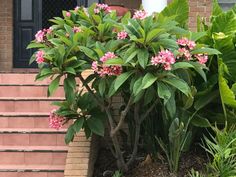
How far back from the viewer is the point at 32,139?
5801mm

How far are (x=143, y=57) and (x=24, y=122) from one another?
250cm

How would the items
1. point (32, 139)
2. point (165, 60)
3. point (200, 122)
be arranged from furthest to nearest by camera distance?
point (32, 139)
point (200, 122)
point (165, 60)

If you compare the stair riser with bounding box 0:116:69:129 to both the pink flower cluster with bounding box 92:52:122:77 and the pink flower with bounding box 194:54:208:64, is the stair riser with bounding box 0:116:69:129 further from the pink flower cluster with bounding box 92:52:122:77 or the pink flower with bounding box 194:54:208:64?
the pink flower with bounding box 194:54:208:64

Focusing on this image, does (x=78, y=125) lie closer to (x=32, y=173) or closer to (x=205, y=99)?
(x=32, y=173)

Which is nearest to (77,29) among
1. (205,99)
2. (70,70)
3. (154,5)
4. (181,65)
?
(70,70)

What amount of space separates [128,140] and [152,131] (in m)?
0.37

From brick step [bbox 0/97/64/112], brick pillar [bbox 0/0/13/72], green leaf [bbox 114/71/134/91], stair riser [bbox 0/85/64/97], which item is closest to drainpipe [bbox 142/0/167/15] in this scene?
stair riser [bbox 0/85/64/97]

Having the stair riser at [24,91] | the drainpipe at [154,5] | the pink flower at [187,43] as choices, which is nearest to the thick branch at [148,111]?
the pink flower at [187,43]

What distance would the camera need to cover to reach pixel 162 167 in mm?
4938

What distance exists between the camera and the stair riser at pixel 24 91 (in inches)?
264

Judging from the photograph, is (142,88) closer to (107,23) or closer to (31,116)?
(107,23)

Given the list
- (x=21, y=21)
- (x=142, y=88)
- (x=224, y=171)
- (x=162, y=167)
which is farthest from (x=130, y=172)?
(x=21, y=21)

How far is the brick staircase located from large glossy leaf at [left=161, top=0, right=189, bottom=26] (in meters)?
1.90

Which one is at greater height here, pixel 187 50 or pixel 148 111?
pixel 187 50
